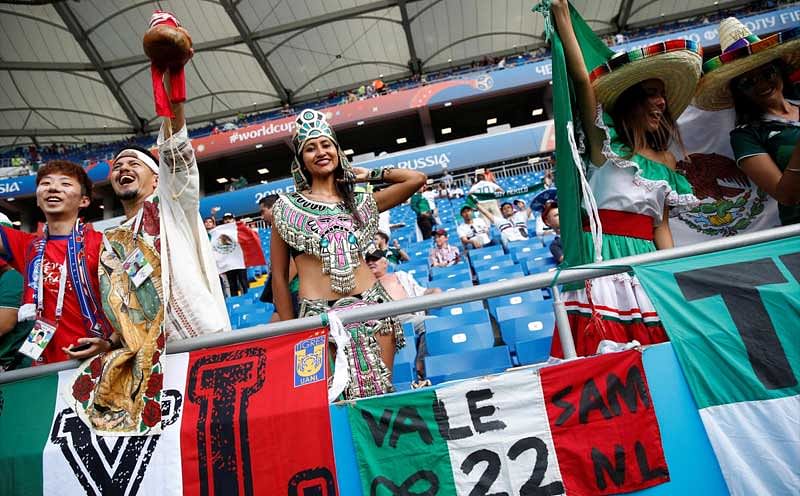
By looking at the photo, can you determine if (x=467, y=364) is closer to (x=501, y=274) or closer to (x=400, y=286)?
(x=400, y=286)

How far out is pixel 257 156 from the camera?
21328 millimetres

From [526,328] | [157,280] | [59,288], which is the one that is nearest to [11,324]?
[59,288]

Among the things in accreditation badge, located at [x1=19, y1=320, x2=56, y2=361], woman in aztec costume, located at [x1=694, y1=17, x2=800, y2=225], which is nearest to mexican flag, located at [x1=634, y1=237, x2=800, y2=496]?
woman in aztec costume, located at [x1=694, y1=17, x2=800, y2=225]

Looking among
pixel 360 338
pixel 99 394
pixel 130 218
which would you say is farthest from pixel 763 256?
pixel 130 218

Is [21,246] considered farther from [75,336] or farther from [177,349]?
[177,349]

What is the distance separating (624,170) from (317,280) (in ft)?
3.92

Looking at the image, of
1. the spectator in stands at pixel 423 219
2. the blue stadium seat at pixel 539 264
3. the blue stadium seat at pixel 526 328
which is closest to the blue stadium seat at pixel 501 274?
the blue stadium seat at pixel 539 264

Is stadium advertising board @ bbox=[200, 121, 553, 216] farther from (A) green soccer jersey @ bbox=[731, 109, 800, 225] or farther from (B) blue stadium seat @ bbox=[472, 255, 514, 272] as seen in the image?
(A) green soccer jersey @ bbox=[731, 109, 800, 225]

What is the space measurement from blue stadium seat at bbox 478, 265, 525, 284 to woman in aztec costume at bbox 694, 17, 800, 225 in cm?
314

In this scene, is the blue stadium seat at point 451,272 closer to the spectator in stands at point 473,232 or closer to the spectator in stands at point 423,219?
the spectator in stands at point 473,232

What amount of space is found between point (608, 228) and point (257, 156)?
21135 millimetres

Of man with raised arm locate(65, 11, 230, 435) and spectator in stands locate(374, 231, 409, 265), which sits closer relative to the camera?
man with raised arm locate(65, 11, 230, 435)

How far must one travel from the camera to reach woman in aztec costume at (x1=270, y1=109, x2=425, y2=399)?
1668mm

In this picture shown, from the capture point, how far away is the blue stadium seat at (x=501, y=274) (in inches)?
202
